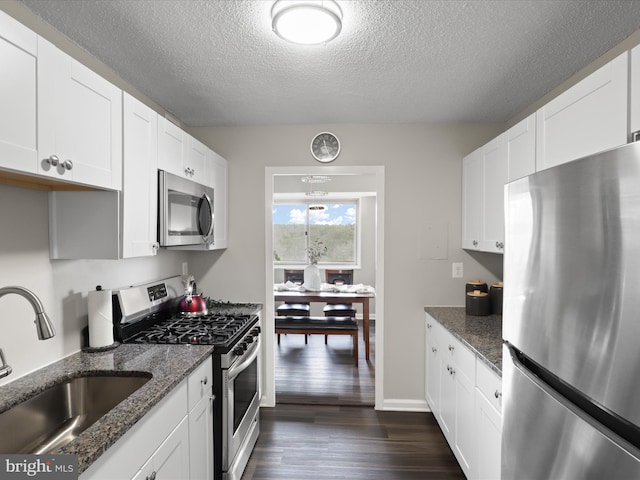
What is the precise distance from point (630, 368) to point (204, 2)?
1827mm

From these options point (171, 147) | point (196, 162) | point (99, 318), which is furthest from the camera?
point (196, 162)

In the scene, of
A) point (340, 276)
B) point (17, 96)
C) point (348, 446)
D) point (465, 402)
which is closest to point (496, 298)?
point (465, 402)

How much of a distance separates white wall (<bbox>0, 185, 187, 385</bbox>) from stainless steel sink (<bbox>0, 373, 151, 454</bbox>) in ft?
0.64

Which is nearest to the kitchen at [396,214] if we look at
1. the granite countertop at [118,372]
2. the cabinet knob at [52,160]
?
the granite countertop at [118,372]

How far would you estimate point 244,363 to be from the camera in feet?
7.88

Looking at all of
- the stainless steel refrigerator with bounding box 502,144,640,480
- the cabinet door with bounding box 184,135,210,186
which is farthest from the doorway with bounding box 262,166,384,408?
the stainless steel refrigerator with bounding box 502,144,640,480

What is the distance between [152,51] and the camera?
2018 millimetres

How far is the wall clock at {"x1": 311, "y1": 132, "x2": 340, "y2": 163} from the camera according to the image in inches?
131

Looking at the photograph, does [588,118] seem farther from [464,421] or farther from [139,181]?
[139,181]

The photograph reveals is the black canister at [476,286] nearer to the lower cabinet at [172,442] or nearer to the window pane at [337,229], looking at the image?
the lower cabinet at [172,442]

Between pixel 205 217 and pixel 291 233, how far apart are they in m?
4.34

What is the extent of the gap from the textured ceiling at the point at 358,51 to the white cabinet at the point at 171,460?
179 centimetres

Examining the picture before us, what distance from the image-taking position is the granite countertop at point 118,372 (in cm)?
111

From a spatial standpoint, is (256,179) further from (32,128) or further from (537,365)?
(537,365)
